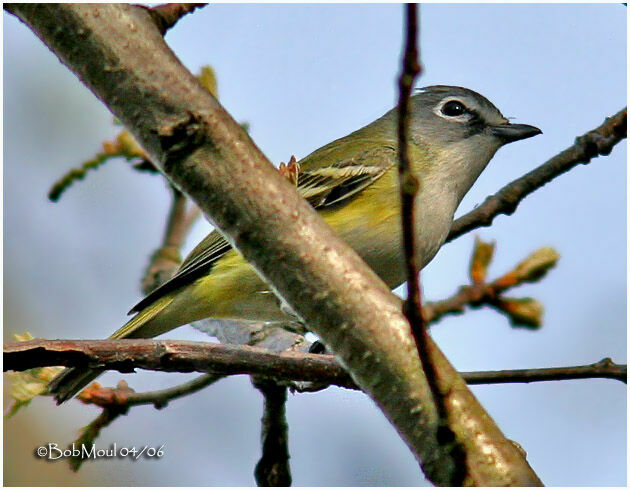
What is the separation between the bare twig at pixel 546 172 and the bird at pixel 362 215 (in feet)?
0.46

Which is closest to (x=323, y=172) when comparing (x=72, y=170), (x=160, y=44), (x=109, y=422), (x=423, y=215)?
(x=423, y=215)

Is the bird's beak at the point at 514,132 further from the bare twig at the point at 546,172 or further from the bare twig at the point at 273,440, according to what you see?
the bare twig at the point at 273,440

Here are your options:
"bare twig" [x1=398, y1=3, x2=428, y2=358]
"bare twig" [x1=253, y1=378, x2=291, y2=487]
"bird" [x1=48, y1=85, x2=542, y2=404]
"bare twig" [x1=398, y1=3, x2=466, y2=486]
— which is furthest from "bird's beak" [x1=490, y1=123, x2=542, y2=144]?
"bare twig" [x1=398, y1=3, x2=428, y2=358]

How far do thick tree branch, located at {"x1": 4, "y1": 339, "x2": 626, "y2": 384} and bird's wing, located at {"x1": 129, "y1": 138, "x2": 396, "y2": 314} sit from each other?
4.14 ft

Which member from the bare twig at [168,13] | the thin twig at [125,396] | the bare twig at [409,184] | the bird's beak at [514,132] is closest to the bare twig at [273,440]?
the thin twig at [125,396]

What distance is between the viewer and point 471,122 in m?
4.74

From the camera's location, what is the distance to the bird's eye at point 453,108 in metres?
4.89

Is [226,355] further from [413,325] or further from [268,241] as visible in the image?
[413,325]

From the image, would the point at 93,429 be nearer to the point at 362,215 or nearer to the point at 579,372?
the point at 362,215

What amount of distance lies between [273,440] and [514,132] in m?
2.17

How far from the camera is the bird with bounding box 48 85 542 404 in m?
3.89

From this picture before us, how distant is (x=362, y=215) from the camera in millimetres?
4023

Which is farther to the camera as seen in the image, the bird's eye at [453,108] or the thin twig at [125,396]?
the bird's eye at [453,108]

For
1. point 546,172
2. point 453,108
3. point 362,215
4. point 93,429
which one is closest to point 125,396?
point 93,429
